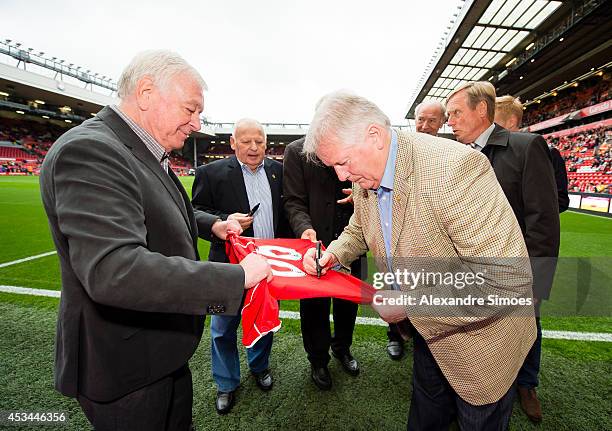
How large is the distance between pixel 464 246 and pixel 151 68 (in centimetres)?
140

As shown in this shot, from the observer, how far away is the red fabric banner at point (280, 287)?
1425 millimetres

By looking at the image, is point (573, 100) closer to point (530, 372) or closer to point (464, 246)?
point (530, 372)

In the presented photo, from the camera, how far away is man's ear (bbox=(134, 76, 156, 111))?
1271mm

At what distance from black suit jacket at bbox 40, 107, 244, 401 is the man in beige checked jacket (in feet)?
2.35

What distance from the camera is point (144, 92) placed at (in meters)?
1.29

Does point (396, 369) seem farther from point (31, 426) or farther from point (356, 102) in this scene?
point (31, 426)

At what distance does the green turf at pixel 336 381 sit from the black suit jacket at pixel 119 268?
4.21 feet

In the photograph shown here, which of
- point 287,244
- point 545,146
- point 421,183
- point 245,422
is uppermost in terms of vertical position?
point 545,146

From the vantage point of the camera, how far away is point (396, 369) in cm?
284

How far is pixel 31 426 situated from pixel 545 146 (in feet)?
13.1

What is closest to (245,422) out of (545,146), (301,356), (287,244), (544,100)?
(301,356)

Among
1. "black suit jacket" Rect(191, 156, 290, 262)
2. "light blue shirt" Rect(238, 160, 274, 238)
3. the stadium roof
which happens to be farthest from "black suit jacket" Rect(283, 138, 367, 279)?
the stadium roof

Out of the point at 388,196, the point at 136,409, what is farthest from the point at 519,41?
the point at 136,409

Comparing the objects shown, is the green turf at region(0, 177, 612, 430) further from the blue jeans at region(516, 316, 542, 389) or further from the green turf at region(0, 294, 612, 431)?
the blue jeans at region(516, 316, 542, 389)
